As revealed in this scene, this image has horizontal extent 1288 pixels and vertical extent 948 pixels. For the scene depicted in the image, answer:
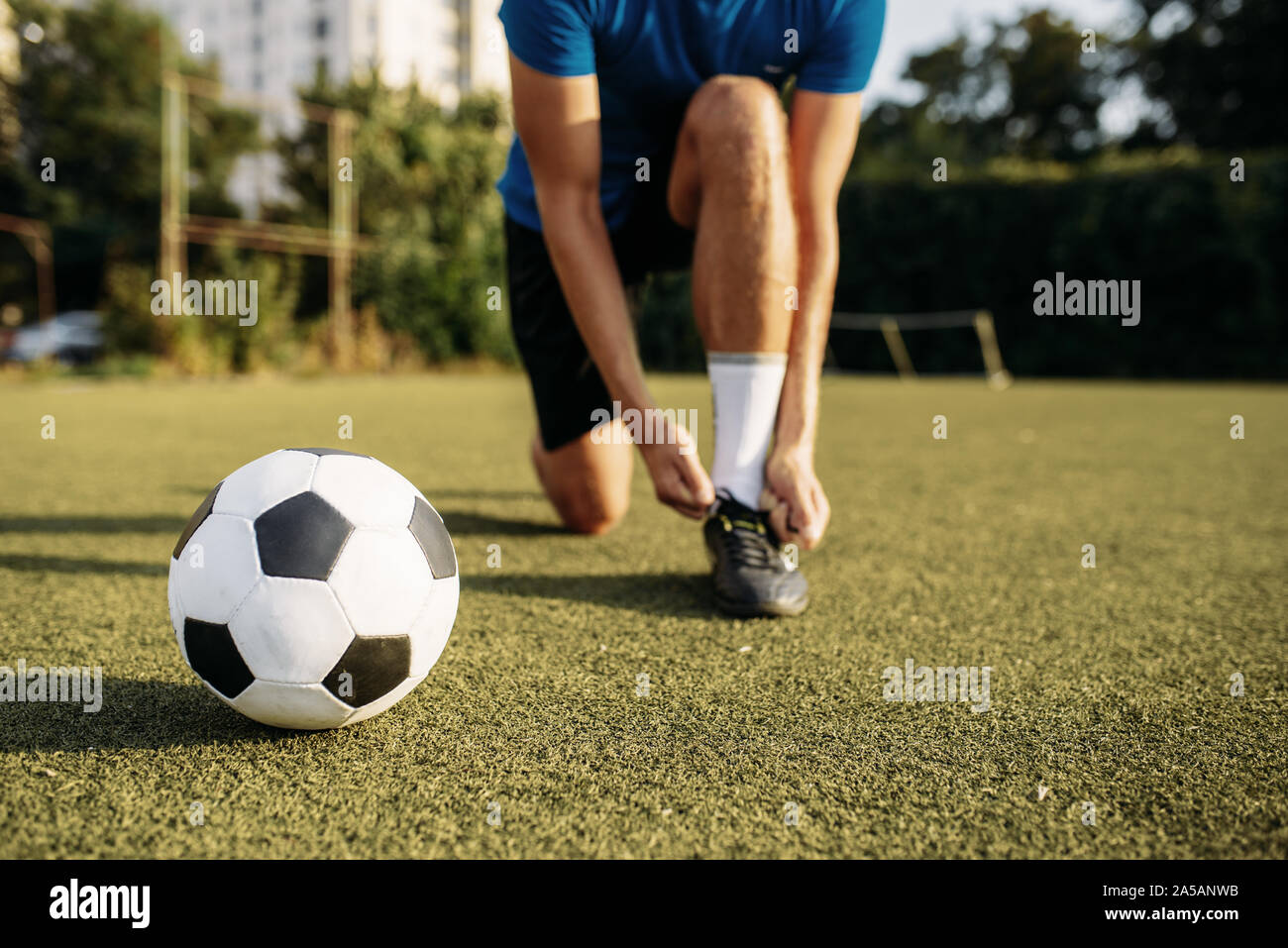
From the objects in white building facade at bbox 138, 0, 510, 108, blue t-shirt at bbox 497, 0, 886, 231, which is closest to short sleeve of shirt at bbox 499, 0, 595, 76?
blue t-shirt at bbox 497, 0, 886, 231

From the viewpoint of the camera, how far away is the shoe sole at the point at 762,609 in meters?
2.00

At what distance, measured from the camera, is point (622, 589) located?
2.27 m

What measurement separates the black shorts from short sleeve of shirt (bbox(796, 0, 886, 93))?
1.91 feet

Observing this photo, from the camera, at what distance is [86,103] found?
28875mm

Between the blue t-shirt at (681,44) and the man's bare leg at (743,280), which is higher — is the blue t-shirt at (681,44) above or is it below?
above

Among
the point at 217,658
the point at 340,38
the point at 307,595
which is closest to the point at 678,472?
the point at 307,595

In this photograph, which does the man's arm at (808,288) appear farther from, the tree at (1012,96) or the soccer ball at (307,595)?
the tree at (1012,96)

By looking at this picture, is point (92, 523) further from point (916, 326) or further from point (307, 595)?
point (916, 326)

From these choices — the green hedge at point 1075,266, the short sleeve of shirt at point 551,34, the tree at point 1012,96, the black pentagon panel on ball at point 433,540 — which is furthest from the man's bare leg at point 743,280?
the tree at point 1012,96

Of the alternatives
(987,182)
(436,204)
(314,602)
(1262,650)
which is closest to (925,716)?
(1262,650)

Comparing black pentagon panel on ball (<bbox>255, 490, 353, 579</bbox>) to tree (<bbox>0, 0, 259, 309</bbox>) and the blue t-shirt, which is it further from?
tree (<bbox>0, 0, 259, 309</bbox>)

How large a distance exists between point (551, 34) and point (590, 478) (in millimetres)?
1253

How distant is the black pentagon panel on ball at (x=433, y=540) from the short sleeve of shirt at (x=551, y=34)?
113 cm
